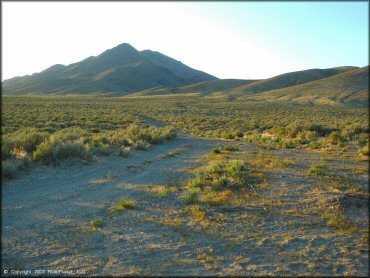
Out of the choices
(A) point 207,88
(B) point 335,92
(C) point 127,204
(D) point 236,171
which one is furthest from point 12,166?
(A) point 207,88

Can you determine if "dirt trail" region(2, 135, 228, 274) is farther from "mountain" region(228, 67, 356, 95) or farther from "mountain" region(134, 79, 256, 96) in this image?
"mountain" region(134, 79, 256, 96)

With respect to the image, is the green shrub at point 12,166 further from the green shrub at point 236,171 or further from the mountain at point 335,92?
the mountain at point 335,92

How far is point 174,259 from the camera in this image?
19.6ft

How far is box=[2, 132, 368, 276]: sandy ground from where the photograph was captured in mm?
5742

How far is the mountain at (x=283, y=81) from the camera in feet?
486

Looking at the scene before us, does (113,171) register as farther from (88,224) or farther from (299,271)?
(299,271)

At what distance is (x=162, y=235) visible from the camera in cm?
708

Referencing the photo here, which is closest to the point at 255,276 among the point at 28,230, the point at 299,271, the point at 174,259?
the point at 299,271

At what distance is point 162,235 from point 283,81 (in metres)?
166

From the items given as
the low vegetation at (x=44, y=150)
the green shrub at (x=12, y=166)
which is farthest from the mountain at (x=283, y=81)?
the green shrub at (x=12, y=166)

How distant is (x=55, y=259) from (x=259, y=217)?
4.45 meters

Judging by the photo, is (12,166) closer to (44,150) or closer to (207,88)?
(44,150)

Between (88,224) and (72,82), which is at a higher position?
(72,82)

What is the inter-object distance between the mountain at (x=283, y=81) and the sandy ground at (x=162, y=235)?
439ft
